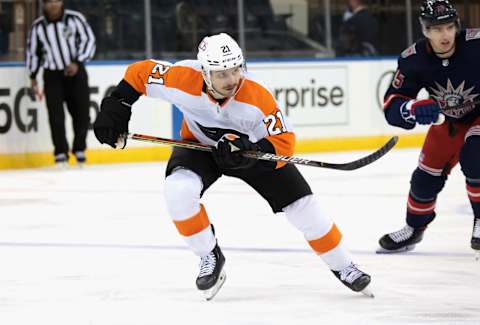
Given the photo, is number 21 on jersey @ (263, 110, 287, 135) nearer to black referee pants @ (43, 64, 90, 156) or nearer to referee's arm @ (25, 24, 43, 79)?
black referee pants @ (43, 64, 90, 156)

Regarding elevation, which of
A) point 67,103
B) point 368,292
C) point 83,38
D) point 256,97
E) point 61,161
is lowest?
point 61,161

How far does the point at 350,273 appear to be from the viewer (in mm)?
4164

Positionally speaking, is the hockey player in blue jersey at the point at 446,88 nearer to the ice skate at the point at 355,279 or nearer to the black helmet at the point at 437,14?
the black helmet at the point at 437,14

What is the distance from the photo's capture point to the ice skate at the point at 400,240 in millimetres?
5234

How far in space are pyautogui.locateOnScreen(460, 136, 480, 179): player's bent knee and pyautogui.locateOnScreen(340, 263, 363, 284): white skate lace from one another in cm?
89

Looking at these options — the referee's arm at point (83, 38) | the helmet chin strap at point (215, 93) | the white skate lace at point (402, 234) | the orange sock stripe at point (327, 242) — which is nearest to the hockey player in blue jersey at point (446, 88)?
the white skate lace at point (402, 234)

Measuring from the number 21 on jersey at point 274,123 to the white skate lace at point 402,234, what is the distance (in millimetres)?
1353

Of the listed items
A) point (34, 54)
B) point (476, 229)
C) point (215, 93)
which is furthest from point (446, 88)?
point (34, 54)

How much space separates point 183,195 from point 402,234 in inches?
60.3

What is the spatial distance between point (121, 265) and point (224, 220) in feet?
5.40

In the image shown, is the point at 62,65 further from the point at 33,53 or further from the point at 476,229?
the point at 476,229

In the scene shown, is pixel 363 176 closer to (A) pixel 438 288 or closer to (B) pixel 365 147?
(B) pixel 365 147

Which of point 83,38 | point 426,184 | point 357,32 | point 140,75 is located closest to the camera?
point 140,75

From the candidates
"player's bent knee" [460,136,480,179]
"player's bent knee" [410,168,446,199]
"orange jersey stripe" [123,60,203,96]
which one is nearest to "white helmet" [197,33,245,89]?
"orange jersey stripe" [123,60,203,96]
